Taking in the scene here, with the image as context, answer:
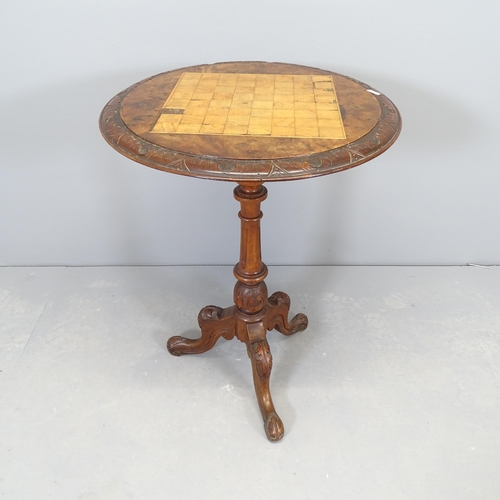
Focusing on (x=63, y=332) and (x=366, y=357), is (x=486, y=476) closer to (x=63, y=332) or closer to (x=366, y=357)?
(x=366, y=357)

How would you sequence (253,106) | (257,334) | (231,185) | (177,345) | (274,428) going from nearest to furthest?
(253,106), (274,428), (257,334), (177,345), (231,185)

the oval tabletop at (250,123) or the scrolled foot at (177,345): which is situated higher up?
the oval tabletop at (250,123)

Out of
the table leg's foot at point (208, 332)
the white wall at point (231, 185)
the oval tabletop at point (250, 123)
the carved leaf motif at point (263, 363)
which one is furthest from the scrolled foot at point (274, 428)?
the white wall at point (231, 185)

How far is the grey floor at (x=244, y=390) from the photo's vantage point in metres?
1.69

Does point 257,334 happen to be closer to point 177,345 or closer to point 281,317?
point 281,317

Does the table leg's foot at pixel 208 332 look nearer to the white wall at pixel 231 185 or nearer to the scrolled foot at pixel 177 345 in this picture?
the scrolled foot at pixel 177 345

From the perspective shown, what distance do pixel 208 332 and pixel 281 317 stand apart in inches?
12.0

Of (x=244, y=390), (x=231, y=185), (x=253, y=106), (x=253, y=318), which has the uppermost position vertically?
(x=253, y=106)

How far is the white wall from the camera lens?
81.3 inches

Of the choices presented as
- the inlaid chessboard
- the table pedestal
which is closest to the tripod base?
the table pedestal

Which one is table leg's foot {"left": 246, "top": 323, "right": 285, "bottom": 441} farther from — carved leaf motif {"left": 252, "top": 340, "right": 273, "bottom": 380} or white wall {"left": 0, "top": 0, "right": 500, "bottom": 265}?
white wall {"left": 0, "top": 0, "right": 500, "bottom": 265}

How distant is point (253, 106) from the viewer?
63.6 inches

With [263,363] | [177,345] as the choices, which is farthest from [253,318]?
[177,345]

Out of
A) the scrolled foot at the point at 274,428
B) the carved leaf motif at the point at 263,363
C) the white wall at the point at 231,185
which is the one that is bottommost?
the scrolled foot at the point at 274,428
